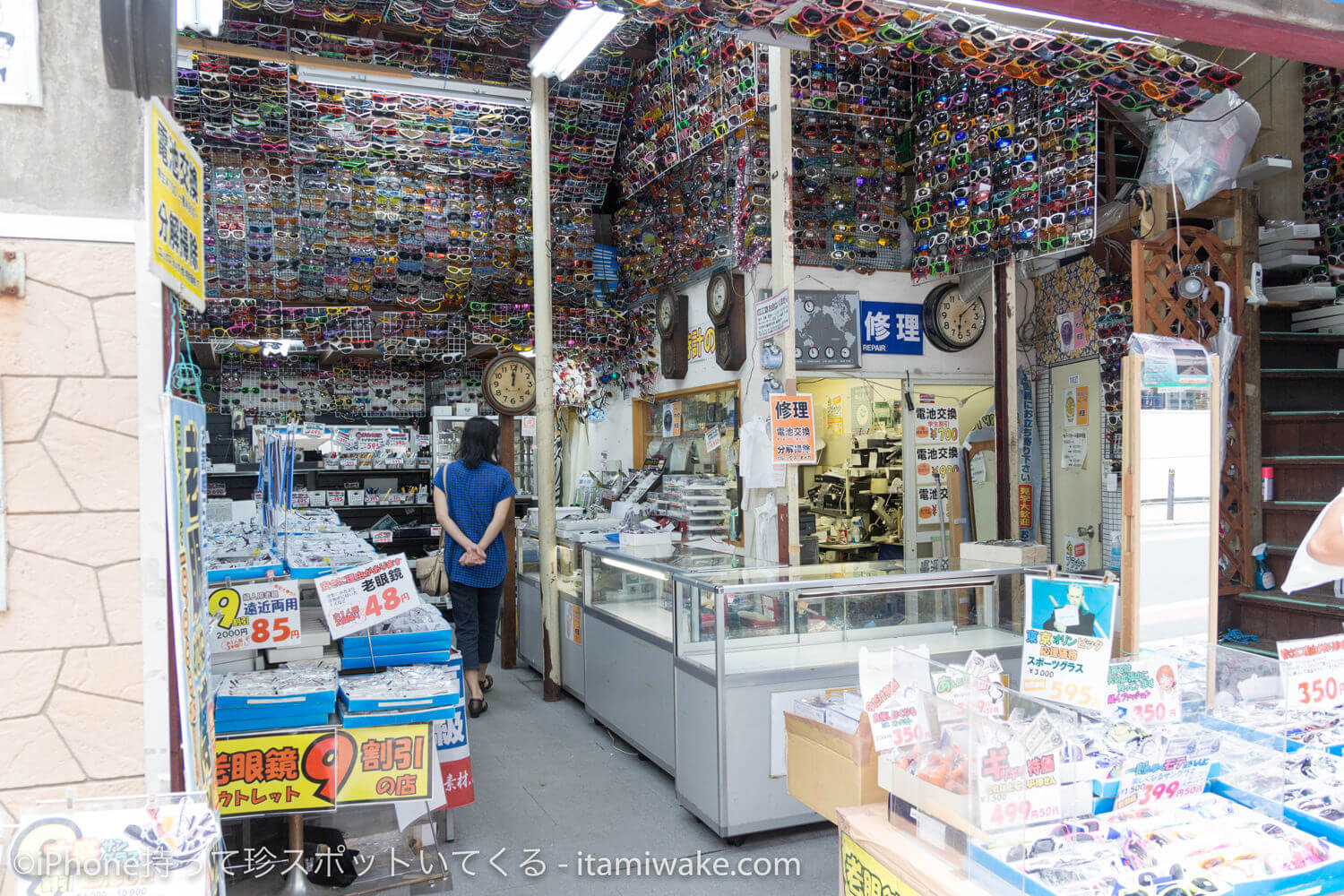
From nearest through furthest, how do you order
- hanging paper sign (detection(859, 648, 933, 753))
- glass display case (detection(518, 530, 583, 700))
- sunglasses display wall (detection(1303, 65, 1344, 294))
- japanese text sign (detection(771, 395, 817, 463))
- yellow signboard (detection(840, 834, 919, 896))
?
yellow signboard (detection(840, 834, 919, 896)), hanging paper sign (detection(859, 648, 933, 753)), japanese text sign (detection(771, 395, 817, 463)), glass display case (detection(518, 530, 583, 700)), sunglasses display wall (detection(1303, 65, 1344, 294))

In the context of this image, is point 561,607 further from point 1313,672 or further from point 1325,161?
point 1325,161

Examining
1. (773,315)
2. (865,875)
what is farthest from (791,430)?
(865,875)

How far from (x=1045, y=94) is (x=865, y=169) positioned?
1664mm

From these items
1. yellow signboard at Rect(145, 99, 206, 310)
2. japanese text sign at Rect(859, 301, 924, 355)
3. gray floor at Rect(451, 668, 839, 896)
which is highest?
japanese text sign at Rect(859, 301, 924, 355)

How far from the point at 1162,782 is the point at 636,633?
9.16 ft

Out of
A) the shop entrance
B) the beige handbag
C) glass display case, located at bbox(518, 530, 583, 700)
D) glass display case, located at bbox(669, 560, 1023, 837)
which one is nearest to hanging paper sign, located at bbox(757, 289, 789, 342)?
glass display case, located at bbox(669, 560, 1023, 837)

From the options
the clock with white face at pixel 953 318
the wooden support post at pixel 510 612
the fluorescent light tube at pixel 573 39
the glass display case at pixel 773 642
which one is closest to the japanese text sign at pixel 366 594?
the glass display case at pixel 773 642

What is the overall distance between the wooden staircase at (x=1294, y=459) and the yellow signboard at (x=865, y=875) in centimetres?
357

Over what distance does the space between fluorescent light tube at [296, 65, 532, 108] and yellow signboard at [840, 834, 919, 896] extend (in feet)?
18.2

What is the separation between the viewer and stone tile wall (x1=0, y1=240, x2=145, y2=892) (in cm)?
172

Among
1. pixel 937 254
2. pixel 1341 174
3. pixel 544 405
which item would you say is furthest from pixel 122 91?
pixel 1341 174

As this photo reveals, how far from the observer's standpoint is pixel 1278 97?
6.28m

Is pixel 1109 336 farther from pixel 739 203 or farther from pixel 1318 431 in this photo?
pixel 739 203

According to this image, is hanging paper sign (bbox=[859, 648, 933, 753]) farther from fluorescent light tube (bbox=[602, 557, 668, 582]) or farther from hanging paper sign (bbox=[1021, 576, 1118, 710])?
fluorescent light tube (bbox=[602, 557, 668, 582])
